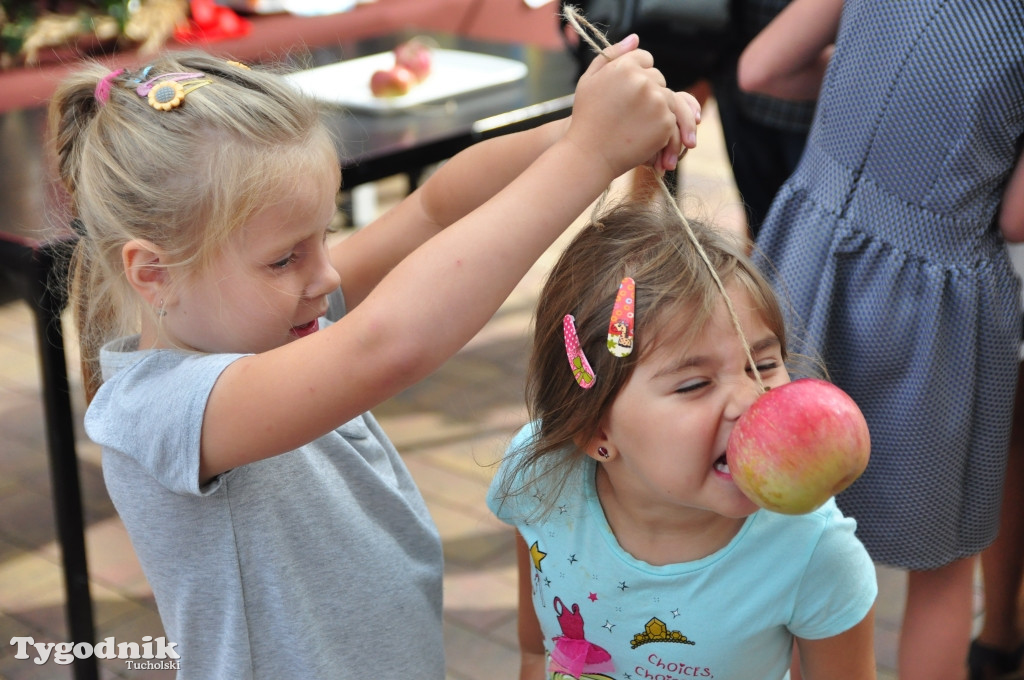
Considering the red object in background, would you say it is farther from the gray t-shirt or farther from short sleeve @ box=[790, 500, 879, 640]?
short sleeve @ box=[790, 500, 879, 640]

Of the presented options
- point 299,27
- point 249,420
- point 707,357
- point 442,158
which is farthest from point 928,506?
point 299,27

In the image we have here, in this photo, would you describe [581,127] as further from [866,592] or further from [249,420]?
[866,592]

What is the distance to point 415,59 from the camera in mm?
3312

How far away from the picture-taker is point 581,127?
1062 mm

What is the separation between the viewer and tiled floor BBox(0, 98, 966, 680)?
261 cm

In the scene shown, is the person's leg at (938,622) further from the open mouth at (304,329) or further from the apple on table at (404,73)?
the apple on table at (404,73)

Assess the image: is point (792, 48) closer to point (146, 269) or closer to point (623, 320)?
point (623, 320)

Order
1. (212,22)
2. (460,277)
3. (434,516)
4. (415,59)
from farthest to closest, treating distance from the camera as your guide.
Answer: (212,22), (415,59), (434,516), (460,277)

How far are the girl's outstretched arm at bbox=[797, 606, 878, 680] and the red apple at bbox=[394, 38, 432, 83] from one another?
232 centimetres

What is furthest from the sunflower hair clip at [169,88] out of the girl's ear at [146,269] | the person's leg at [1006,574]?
the person's leg at [1006,574]

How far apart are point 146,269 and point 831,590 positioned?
86 centimetres

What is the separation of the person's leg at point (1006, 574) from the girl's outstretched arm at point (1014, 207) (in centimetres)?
53

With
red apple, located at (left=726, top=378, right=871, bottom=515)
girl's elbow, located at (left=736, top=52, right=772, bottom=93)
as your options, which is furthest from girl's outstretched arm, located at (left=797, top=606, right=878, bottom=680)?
girl's elbow, located at (left=736, top=52, right=772, bottom=93)

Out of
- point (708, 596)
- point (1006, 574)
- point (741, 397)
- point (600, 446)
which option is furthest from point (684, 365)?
point (1006, 574)
